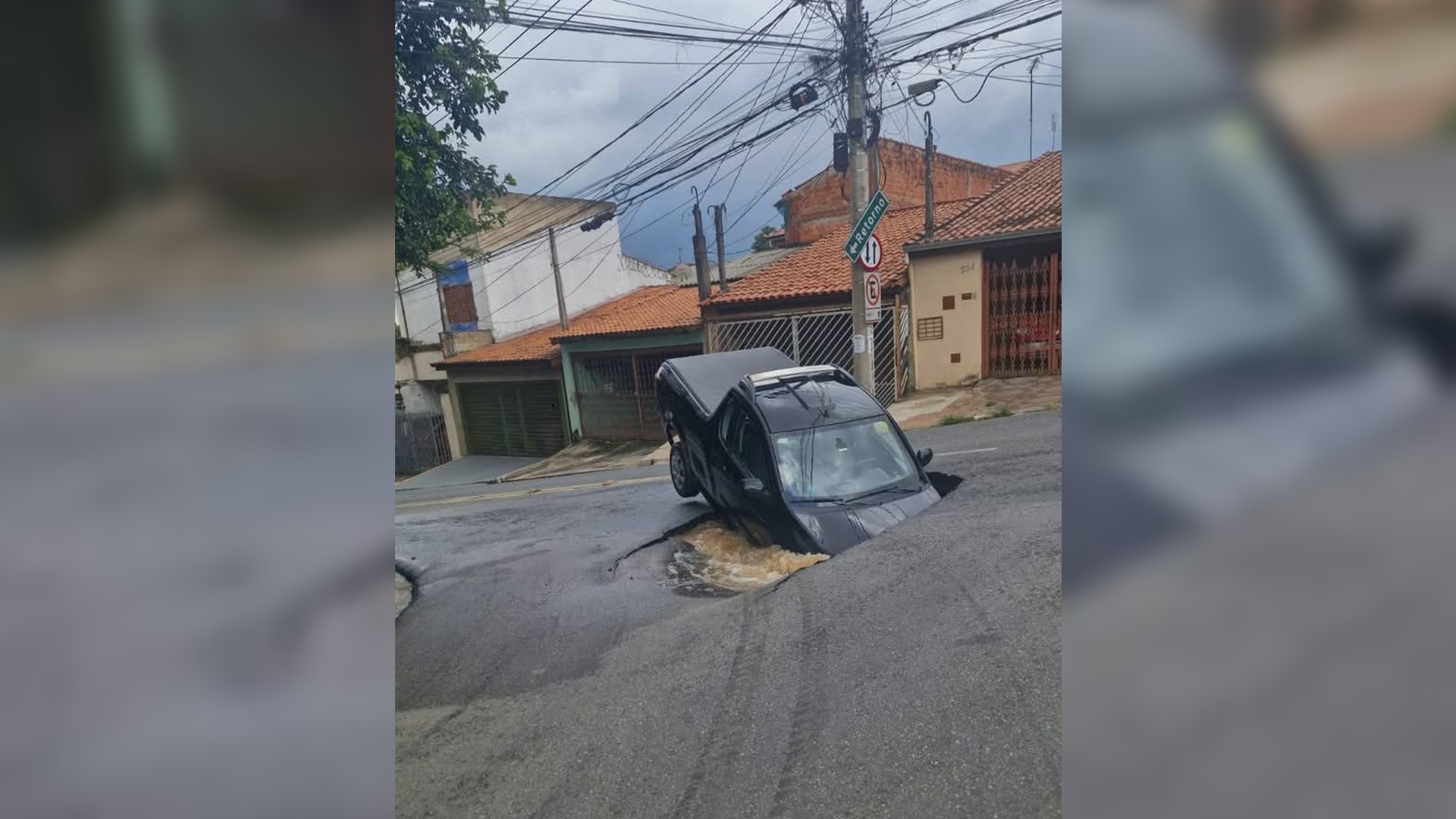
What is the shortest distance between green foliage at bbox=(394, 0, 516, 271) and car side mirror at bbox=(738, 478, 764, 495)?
859 millimetres

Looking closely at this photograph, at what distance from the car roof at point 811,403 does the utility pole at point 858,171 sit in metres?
0.05

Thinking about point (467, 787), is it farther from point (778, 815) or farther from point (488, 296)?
point (488, 296)

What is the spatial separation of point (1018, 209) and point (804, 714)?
98 cm

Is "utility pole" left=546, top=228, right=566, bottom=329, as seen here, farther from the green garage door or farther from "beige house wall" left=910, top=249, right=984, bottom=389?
"beige house wall" left=910, top=249, right=984, bottom=389

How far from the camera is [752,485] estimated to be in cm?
150

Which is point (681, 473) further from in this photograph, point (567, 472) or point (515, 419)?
point (515, 419)

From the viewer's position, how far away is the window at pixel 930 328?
1.22m

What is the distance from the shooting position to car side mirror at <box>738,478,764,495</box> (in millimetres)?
1484

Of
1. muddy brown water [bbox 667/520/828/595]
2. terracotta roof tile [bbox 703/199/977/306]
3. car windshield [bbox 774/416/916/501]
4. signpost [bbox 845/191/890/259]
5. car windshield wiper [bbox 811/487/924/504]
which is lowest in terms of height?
muddy brown water [bbox 667/520/828/595]
